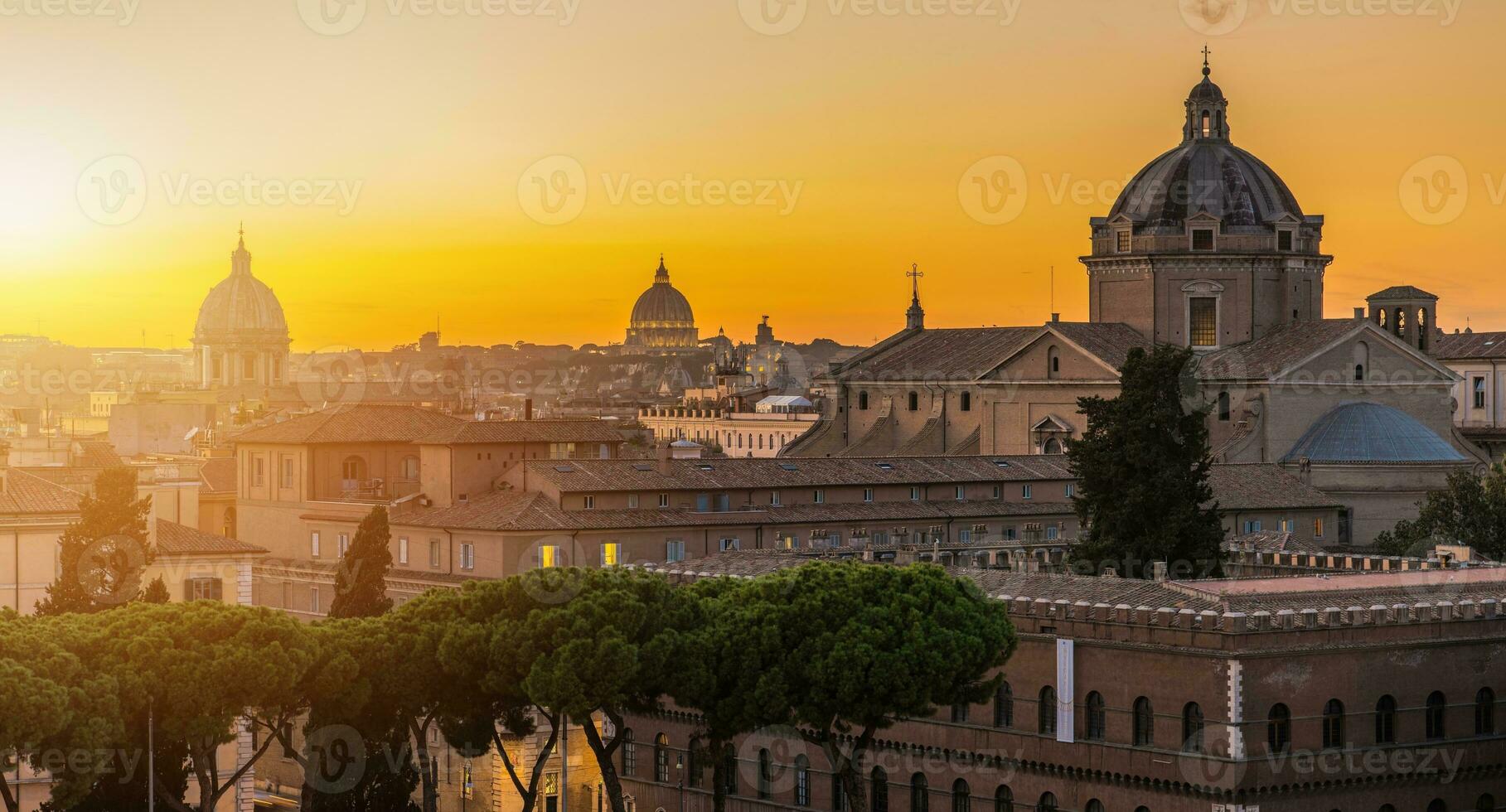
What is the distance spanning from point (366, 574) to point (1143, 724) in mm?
18305

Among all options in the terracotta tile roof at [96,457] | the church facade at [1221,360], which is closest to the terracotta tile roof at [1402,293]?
the church facade at [1221,360]

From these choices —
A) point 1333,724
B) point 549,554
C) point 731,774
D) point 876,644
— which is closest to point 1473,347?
point 549,554

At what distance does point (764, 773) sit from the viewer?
53.5m

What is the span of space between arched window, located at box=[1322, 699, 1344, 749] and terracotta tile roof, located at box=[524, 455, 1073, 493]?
2261 centimetres

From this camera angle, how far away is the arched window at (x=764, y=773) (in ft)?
175

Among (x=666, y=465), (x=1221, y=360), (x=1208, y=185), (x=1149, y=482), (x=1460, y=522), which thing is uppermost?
(x=1208, y=185)

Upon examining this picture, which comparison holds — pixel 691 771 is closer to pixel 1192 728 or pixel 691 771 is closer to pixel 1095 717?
pixel 1095 717

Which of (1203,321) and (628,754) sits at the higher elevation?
(1203,321)

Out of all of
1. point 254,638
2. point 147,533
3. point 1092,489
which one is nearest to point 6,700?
point 254,638

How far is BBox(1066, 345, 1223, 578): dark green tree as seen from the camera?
5850 cm

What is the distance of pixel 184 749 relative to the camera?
148ft

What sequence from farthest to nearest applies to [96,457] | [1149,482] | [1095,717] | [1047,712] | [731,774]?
1. [96,457]
2. [1149,482]
3. [731,774]
4. [1047,712]
5. [1095,717]

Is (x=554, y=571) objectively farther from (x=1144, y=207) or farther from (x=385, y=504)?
(x=1144, y=207)

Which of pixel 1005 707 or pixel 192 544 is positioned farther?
pixel 192 544
